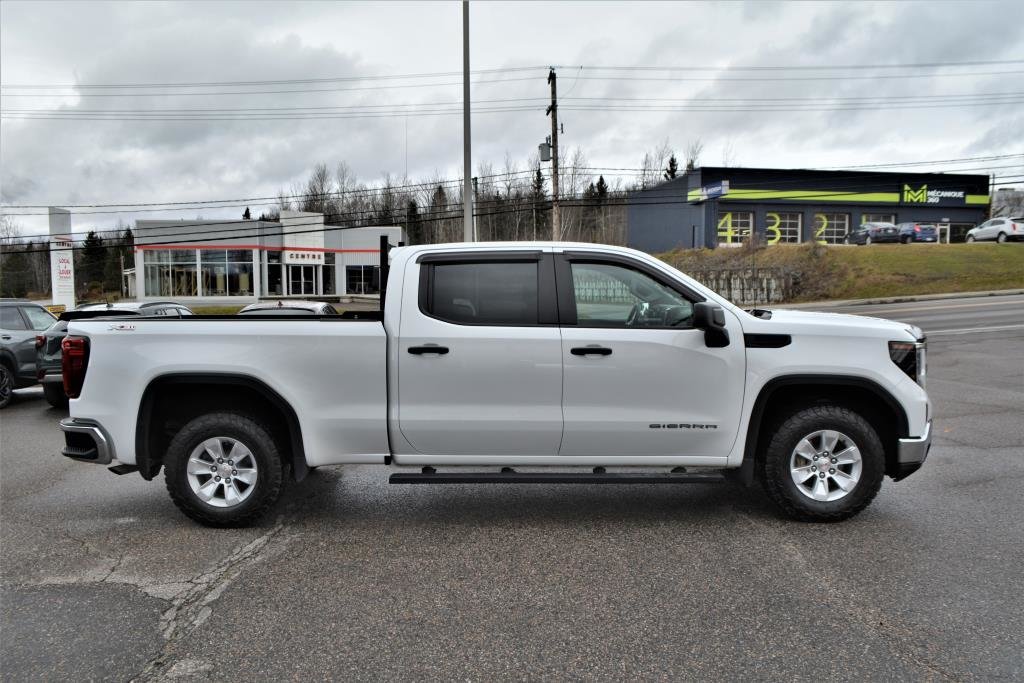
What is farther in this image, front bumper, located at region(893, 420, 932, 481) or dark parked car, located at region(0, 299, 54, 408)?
dark parked car, located at region(0, 299, 54, 408)

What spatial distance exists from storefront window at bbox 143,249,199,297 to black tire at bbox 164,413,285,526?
50.8m

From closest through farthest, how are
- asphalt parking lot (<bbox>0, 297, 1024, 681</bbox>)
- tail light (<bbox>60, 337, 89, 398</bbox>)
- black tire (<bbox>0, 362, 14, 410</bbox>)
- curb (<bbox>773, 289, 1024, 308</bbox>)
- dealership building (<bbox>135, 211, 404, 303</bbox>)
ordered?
asphalt parking lot (<bbox>0, 297, 1024, 681</bbox>), tail light (<bbox>60, 337, 89, 398</bbox>), black tire (<bbox>0, 362, 14, 410</bbox>), curb (<bbox>773, 289, 1024, 308</bbox>), dealership building (<bbox>135, 211, 404, 303</bbox>)

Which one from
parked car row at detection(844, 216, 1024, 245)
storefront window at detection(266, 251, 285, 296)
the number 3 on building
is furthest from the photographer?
storefront window at detection(266, 251, 285, 296)

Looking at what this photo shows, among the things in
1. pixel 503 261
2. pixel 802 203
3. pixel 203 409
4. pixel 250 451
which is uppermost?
pixel 802 203

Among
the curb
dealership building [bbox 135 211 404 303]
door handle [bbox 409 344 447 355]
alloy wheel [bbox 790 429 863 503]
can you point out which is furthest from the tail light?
dealership building [bbox 135 211 404 303]

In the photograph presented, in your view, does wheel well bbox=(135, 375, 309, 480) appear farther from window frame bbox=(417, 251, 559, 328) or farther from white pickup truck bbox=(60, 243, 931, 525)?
window frame bbox=(417, 251, 559, 328)

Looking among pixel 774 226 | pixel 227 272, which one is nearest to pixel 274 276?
pixel 227 272

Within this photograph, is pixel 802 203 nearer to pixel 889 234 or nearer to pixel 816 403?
pixel 889 234

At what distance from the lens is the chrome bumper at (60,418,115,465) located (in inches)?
191

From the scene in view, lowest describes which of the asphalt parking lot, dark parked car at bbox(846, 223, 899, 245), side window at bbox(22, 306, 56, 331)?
the asphalt parking lot

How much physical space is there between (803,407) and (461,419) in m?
2.45

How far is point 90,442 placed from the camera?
16.0ft

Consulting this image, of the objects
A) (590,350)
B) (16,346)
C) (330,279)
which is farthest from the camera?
(330,279)

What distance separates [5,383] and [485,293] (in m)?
10.1
